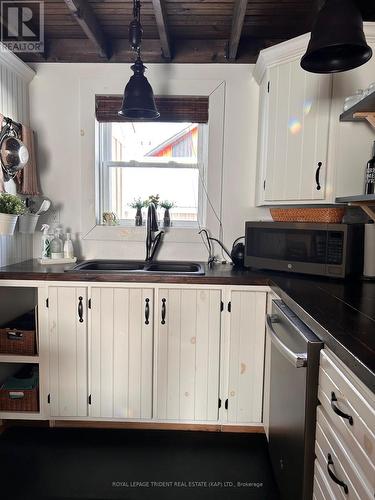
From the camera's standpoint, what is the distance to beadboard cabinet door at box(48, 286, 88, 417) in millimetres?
1900

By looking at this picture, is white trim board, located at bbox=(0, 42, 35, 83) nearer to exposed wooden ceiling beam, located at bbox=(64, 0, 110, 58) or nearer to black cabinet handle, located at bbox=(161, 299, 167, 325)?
exposed wooden ceiling beam, located at bbox=(64, 0, 110, 58)

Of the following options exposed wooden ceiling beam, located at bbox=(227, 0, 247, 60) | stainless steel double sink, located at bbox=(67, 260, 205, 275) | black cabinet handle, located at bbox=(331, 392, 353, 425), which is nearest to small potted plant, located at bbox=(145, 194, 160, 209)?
stainless steel double sink, located at bbox=(67, 260, 205, 275)

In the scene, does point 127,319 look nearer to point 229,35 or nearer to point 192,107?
point 192,107

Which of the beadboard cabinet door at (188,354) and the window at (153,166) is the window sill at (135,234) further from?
the beadboard cabinet door at (188,354)

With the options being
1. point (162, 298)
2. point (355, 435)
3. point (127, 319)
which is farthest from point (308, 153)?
point (355, 435)

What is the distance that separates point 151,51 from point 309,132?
125 cm

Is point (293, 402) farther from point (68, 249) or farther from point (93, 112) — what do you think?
point (93, 112)

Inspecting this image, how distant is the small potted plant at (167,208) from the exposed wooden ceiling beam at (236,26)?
108 centimetres

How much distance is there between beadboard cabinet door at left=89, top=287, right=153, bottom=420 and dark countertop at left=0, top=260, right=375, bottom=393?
123 millimetres

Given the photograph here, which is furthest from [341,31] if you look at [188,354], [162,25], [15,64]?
[15,64]

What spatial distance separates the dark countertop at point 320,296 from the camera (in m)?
0.88

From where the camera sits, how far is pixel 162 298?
74.3 inches

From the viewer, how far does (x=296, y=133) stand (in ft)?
6.45

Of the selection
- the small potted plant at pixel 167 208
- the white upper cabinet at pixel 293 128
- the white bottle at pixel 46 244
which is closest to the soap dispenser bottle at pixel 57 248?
the white bottle at pixel 46 244
